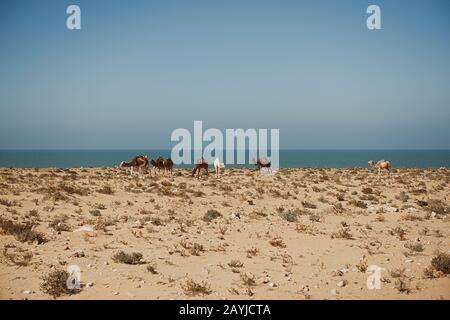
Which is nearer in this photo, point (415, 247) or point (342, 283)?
point (342, 283)

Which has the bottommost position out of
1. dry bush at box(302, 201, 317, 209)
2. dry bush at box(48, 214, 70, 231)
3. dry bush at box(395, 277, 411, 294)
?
dry bush at box(302, 201, 317, 209)

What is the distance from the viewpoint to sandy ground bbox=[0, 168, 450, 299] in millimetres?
8117

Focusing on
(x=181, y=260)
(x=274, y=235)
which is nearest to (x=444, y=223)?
(x=274, y=235)

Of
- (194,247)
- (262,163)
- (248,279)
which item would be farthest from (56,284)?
(262,163)

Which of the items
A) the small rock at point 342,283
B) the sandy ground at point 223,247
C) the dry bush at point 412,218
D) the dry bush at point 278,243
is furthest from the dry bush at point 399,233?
the small rock at point 342,283

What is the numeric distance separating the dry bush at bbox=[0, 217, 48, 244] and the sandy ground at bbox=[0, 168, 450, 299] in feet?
0.16

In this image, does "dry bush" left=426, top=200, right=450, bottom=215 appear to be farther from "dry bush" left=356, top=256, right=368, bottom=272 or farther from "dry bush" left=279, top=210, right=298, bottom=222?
"dry bush" left=356, top=256, right=368, bottom=272

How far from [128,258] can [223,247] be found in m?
2.74

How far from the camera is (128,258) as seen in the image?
979cm

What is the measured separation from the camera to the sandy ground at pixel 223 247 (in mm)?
8117

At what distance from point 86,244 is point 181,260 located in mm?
3152

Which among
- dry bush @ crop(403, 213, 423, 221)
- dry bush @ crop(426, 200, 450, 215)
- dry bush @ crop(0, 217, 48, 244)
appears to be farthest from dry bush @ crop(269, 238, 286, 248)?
dry bush @ crop(426, 200, 450, 215)

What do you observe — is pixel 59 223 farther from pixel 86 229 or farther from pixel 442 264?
pixel 442 264

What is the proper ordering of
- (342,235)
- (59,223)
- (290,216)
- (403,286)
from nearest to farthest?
(403,286)
(342,235)
(59,223)
(290,216)
